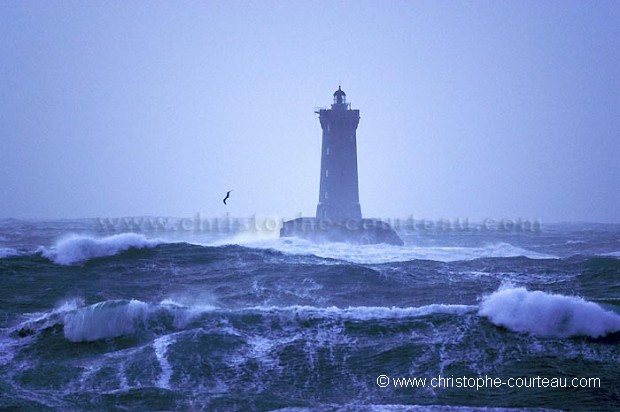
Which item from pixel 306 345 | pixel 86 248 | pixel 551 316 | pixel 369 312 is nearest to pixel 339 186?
pixel 86 248

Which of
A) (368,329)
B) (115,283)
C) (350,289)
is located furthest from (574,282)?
(115,283)

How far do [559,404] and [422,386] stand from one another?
211cm

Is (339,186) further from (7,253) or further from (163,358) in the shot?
(163,358)

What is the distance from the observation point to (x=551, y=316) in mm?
14188

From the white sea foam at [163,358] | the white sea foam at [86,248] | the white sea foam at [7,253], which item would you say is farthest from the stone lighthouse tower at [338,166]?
the white sea foam at [163,358]

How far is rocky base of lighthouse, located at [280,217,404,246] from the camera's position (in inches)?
1748

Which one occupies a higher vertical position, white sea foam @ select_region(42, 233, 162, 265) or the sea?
white sea foam @ select_region(42, 233, 162, 265)

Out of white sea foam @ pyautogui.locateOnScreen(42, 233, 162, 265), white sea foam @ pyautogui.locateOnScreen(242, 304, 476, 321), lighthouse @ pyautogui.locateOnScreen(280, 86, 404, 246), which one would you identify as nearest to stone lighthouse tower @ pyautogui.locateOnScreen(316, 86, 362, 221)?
lighthouse @ pyautogui.locateOnScreen(280, 86, 404, 246)

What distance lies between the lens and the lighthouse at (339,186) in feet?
148

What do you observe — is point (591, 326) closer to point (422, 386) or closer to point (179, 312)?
point (422, 386)

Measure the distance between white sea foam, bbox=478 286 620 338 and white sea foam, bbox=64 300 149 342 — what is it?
A: 7.24 m

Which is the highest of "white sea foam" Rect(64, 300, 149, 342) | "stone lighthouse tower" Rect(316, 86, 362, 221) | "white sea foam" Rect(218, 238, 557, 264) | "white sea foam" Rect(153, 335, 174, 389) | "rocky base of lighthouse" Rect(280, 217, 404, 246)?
"stone lighthouse tower" Rect(316, 86, 362, 221)

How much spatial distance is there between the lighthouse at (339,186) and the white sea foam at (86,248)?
767 inches

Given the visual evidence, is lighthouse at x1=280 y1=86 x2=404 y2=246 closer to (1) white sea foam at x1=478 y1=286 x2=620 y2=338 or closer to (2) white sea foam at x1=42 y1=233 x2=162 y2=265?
(2) white sea foam at x1=42 y1=233 x2=162 y2=265
